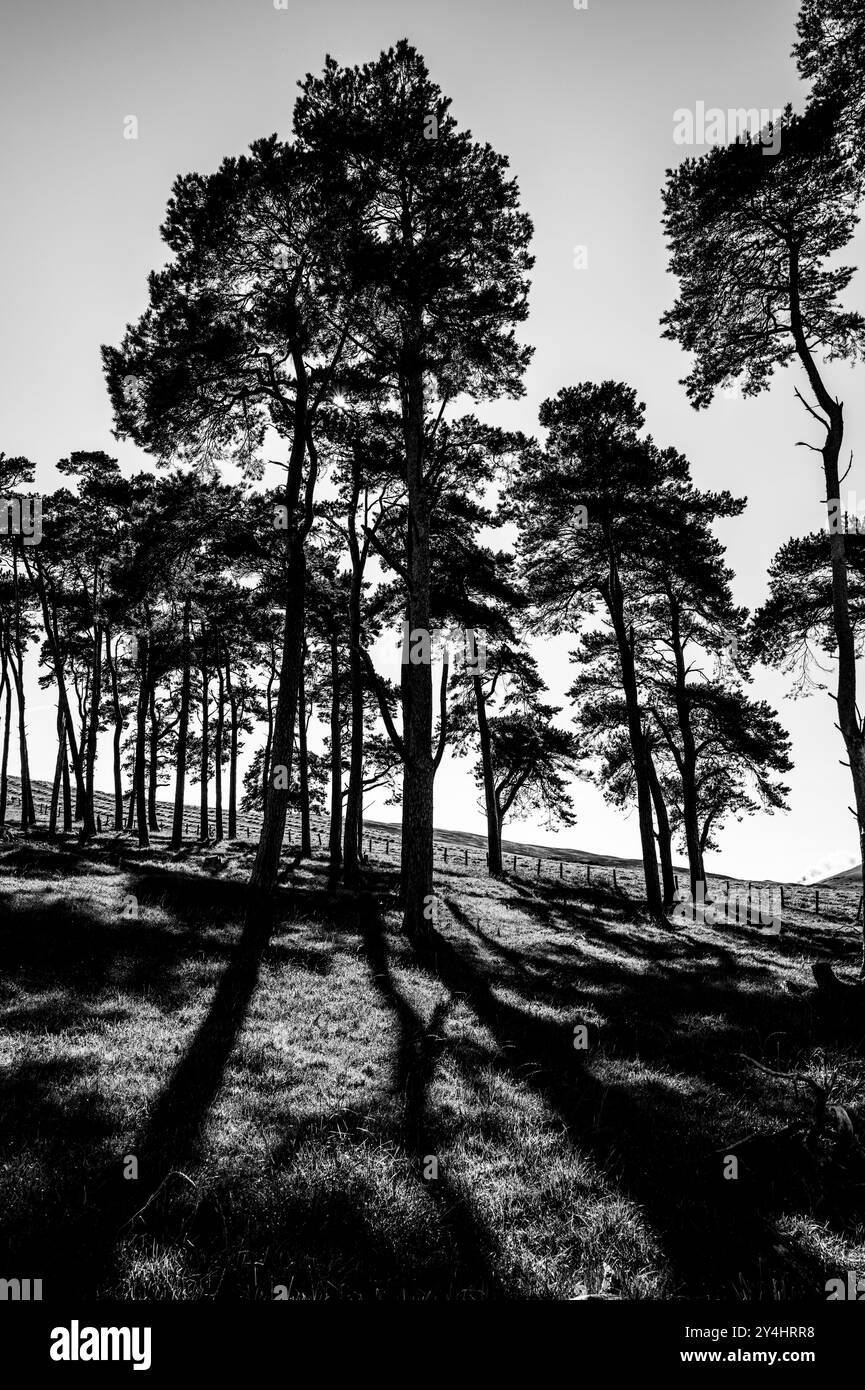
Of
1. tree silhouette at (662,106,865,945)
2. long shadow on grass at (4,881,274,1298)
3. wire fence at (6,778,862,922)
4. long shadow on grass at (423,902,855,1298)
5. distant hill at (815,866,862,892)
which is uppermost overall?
tree silhouette at (662,106,865,945)

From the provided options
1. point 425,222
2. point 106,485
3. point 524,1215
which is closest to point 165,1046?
point 524,1215

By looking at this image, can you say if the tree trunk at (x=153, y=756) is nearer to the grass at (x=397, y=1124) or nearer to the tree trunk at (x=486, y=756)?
the tree trunk at (x=486, y=756)

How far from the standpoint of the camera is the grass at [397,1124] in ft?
11.4

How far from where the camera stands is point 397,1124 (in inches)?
199

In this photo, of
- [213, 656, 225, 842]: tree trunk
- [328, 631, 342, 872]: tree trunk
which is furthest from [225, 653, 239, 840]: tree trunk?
[328, 631, 342, 872]: tree trunk

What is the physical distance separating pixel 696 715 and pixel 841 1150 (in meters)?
19.3

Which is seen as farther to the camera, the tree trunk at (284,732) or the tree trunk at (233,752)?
the tree trunk at (233,752)

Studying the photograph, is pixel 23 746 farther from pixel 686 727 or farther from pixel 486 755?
pixel 686 727

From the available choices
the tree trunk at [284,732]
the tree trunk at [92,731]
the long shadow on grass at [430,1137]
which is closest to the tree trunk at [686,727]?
the tree trunk at [284,732]

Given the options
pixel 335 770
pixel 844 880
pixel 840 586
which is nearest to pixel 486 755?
pixel 335 770

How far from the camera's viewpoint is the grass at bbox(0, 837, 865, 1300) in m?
3.48

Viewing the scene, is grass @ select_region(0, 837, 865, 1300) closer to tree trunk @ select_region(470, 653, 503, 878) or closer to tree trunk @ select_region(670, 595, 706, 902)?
tree trunk @ select_region(670, 595, 706, 902)

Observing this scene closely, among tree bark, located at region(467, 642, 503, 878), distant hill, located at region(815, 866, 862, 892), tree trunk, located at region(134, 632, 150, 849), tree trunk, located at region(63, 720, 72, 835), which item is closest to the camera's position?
tree trunk, located at region(134, 632, 150, 849)

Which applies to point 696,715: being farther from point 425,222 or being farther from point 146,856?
point 146,856
